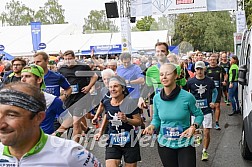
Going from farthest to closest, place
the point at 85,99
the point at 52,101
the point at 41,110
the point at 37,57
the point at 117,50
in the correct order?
the point at 117,50 → the point at 85,99 → the point at 37,57 → the point at 52,101 → the point at 41,110

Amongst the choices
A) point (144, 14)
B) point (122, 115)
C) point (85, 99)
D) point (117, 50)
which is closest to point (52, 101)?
point (122, 115)

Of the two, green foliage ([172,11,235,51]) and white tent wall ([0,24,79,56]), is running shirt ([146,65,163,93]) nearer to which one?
white tent wall ([0,24,79,56])

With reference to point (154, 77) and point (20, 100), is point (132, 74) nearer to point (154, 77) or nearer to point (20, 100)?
point (154, 77)

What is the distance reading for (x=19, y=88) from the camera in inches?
85.5

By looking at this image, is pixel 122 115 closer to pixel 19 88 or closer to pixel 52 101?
pixel 52 101

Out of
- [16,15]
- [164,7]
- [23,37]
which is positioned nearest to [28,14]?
[16,15]

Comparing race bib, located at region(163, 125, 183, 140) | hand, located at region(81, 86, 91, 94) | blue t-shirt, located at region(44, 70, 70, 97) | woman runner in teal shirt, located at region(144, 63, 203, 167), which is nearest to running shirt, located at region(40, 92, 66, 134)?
woman runner in teal shirt, located at region(144, 63, 203, 167)

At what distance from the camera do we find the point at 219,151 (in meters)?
7.61

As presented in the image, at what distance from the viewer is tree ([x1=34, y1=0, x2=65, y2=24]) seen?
8912 centimetres

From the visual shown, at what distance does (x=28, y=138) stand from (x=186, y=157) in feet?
8.18

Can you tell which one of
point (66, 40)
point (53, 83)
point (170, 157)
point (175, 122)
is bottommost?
point (170, 157)

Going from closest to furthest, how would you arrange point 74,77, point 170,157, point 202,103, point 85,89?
point 170,157
point 202,103
point 85,89
point 74,77

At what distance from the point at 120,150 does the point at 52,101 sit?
39.0 inches

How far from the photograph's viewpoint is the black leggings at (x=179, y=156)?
4.27 m
